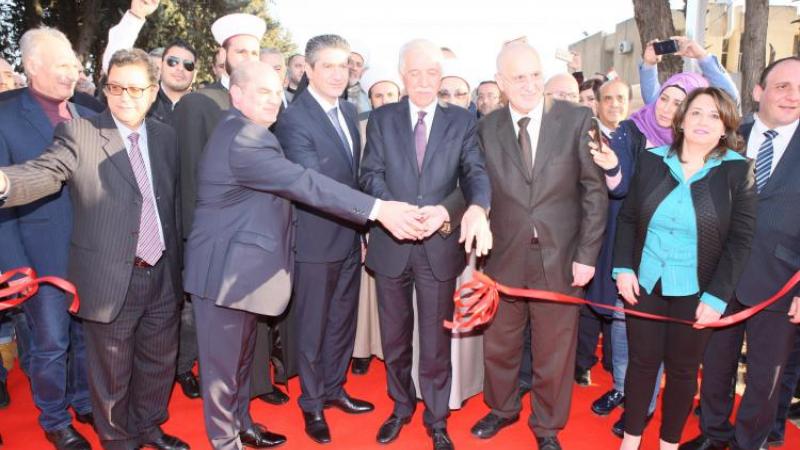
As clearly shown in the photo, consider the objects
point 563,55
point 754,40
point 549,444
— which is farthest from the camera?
point 754,40

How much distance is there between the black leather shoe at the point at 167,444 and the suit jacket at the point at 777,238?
323cm

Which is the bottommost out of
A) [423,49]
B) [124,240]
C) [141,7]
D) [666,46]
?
[124,240]

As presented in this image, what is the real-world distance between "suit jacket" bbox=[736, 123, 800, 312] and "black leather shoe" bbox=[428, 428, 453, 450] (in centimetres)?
178

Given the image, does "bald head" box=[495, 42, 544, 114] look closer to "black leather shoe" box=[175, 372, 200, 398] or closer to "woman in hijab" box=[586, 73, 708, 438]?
"woman in hijab" box=[586, 73, 708, 438]

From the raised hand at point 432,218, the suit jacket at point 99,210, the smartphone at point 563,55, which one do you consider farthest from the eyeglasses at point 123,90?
the smartphone at point 563,55

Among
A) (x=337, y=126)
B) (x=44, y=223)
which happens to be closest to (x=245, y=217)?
(x=337, y=126)

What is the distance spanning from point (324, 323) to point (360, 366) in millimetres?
1195

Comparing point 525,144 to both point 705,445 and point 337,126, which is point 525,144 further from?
point 705,445

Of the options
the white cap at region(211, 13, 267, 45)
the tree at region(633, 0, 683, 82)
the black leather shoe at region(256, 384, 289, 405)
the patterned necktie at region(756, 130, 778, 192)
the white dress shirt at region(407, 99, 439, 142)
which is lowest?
the black leather shoe at region(256, 384, 289, 405)

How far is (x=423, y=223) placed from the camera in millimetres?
2867

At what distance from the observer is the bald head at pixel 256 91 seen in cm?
276

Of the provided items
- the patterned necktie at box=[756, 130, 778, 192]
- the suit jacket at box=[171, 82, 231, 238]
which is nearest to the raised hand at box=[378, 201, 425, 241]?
→ the suit jacket at box=[171, 82, 231, 238]

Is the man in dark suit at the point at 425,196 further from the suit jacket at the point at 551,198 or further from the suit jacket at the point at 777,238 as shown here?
the suit jacket at the point at 777,238

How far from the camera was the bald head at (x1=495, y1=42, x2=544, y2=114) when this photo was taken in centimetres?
297
